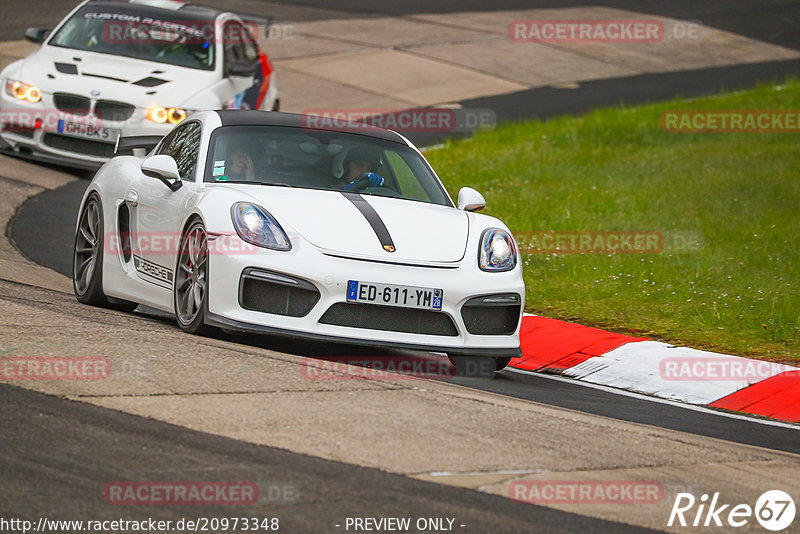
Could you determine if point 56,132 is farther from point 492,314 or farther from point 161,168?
point 492,314

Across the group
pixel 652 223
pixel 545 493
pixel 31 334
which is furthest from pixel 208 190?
pixel 652 223

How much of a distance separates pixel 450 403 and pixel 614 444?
781 millimetres

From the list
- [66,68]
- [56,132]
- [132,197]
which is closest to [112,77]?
[66,68]

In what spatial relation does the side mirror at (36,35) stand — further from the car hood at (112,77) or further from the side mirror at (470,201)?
the side mirror at (470,201)

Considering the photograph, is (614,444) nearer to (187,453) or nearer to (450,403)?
(450,403)

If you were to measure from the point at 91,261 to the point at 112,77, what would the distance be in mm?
5134

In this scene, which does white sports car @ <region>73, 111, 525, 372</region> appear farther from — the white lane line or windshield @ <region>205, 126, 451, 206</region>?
the white lane line

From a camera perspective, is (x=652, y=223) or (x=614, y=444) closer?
(x=614, y=444)

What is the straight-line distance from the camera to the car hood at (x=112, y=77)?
13039 mm

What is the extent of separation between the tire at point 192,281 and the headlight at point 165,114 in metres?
5.77

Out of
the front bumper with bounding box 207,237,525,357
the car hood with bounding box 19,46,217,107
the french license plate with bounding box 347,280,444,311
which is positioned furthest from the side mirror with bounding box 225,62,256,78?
the french license plate with bounding box 347,280,444,311

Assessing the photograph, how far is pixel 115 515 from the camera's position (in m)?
4.19

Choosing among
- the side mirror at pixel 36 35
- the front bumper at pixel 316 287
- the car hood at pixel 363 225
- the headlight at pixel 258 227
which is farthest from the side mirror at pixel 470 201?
the side mirror at pixel 36 35

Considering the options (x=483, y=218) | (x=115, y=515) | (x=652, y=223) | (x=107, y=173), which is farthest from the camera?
(x=652, y=223)
